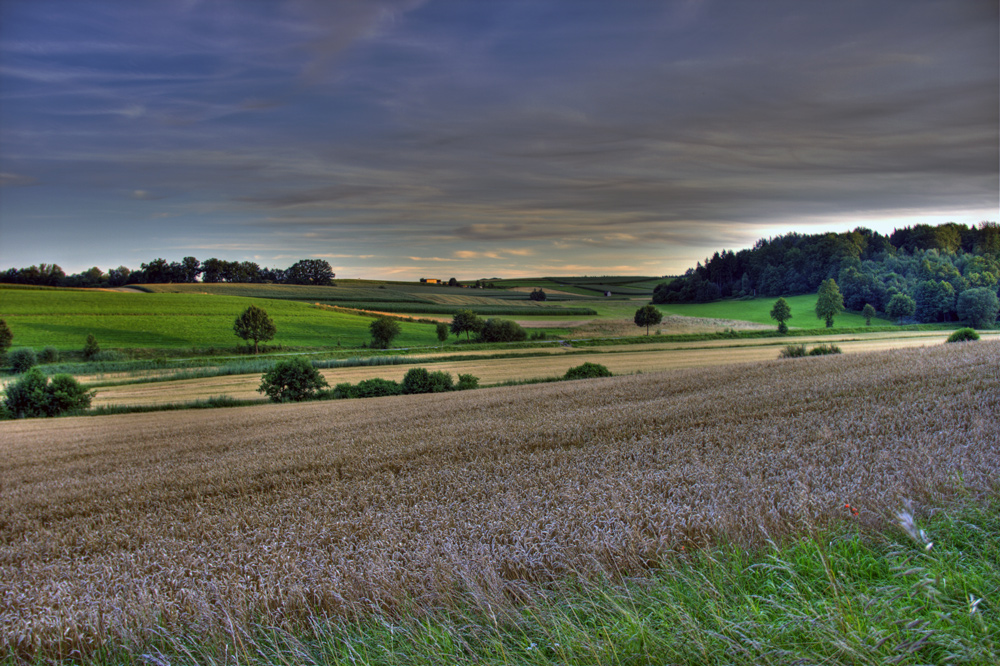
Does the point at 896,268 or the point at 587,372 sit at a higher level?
the point at 896,268

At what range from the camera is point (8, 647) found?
349cm

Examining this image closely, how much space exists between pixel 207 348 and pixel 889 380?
77.3m

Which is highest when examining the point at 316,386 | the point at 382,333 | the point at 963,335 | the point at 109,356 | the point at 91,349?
the point at 382,333

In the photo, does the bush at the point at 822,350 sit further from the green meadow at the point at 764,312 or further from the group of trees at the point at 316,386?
the group of trees at the point at 316,386

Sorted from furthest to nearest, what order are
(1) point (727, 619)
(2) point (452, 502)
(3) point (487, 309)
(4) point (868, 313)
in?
(3) point (487, 309) < (4) point (868, 313) < (2) point (452, 502) < (1) point (727, 619)

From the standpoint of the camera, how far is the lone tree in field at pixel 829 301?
49.8 metres

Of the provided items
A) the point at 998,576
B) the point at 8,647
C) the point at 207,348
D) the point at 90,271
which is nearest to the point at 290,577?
the point at 8,647

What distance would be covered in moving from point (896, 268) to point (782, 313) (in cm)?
1337

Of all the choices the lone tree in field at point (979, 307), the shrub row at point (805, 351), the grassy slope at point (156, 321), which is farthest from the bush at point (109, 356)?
the lone tree in field at point (979, 307)

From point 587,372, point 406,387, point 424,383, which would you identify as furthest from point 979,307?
point 406,387

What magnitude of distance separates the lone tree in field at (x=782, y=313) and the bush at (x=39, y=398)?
6528 cm

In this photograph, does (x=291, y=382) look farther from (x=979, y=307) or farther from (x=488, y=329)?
(x=979, y=307)

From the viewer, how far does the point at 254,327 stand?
7150 centimetres

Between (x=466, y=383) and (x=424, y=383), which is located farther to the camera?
(x=466, y=383)
